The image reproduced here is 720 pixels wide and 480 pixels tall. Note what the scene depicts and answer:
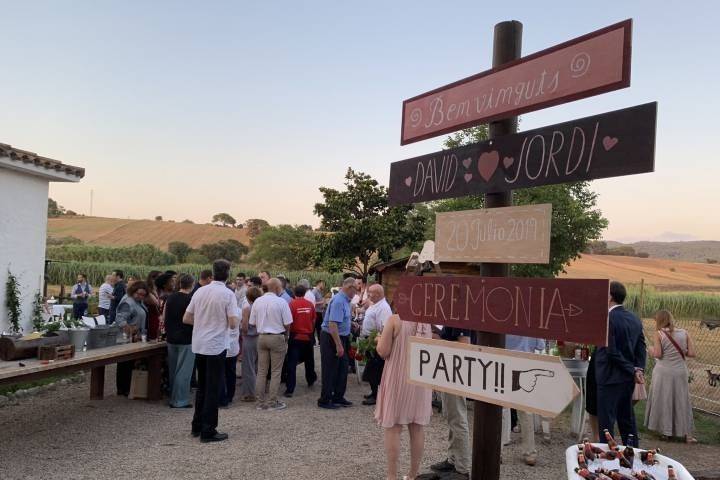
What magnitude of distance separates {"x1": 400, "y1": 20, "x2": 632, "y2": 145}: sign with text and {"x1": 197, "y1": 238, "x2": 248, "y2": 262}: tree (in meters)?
64.7

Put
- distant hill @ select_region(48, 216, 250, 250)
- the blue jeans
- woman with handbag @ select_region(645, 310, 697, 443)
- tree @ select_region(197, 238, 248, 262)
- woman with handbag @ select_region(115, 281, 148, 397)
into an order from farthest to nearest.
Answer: distant hill @ select_region(48, 216, 250, 250) < tree @ select_region(197, 238, 248, 262) < woman with handbag @ select_region(115, 281, 148, 397) < the blue jeans < woman with handbag @ select_region(645, 310, 697, 443)

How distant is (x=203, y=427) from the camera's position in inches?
234

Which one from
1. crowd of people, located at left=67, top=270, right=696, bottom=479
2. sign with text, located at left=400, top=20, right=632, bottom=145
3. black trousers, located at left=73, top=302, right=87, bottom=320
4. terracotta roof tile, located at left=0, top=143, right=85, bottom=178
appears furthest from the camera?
black trousers, located at left=73, top=302, right=87, bottom=320

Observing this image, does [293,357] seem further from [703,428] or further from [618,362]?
[703,428]

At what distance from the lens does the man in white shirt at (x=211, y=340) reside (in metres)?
5.91

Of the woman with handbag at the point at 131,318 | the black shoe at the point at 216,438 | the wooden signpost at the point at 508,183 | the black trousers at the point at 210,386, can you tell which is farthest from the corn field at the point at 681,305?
the wooden signpost at the point at 508,183

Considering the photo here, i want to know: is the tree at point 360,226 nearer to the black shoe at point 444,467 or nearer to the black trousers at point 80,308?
the black trousers at point 80,308

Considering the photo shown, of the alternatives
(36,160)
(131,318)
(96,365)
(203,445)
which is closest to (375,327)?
(203,445)

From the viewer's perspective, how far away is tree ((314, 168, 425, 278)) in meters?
24.5

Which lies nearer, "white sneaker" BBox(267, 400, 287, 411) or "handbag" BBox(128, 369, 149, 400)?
"white sneaker" BBox(267, 400, 287, 411)

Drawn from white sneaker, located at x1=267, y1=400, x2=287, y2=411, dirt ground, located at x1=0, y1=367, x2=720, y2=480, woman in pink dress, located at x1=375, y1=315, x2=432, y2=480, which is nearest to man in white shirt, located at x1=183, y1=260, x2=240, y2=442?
dirt ground, located at x1=0, y1=367, x2=720, y2=480

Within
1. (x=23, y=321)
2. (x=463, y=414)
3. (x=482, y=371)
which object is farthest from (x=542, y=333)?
(x=23, y=321)

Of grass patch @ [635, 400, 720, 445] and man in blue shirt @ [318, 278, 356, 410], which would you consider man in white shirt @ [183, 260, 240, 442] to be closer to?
man in blue shirt @ [318, 278, 356, 410]

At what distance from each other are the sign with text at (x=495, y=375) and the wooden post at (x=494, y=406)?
222mm
